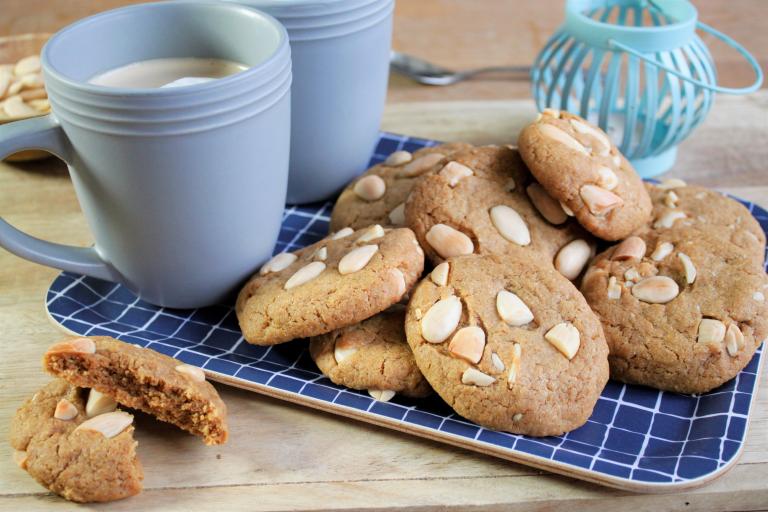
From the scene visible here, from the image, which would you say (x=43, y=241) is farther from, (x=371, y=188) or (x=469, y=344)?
(x=469, y=344)

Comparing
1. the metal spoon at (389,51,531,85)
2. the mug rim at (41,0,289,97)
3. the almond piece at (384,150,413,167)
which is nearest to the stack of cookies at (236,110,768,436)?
the almond piece at (384,150,413,167)

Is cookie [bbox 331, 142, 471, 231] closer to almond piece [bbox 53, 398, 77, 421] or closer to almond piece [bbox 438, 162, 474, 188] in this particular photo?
almond piece [bbox 438, 162, 474, 188]

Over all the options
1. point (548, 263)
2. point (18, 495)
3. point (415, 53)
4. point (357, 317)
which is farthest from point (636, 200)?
point (415, 53)

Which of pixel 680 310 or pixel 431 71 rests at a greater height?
pixel 680 310

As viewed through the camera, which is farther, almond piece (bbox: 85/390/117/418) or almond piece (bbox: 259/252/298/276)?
almond piece (bbox: 259/252/298/276)

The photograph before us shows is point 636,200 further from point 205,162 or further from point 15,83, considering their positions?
point 15,83

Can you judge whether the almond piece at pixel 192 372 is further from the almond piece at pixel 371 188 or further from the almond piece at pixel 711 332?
the almond piece at pixel 711 332

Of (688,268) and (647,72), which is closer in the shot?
(688,268)

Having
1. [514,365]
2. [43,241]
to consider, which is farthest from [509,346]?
[43,241]
